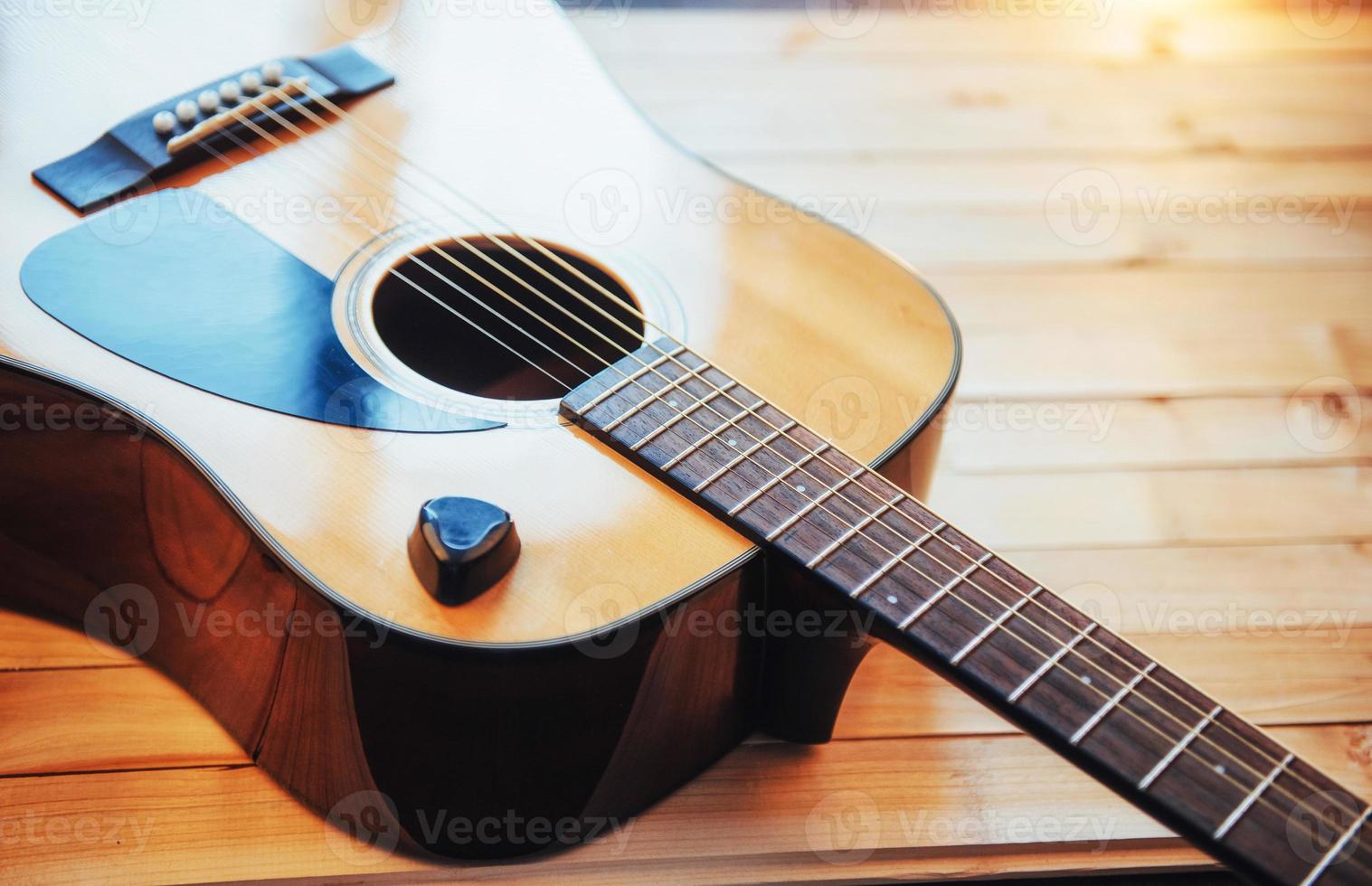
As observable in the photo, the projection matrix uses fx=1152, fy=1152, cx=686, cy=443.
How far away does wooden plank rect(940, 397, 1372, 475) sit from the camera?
1161 millimetres

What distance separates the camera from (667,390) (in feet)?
2.75

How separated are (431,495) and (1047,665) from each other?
40 cm

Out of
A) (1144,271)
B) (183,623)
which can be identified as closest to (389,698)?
(183,623)

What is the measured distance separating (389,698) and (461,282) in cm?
40

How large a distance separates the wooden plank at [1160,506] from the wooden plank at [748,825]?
0.23m
